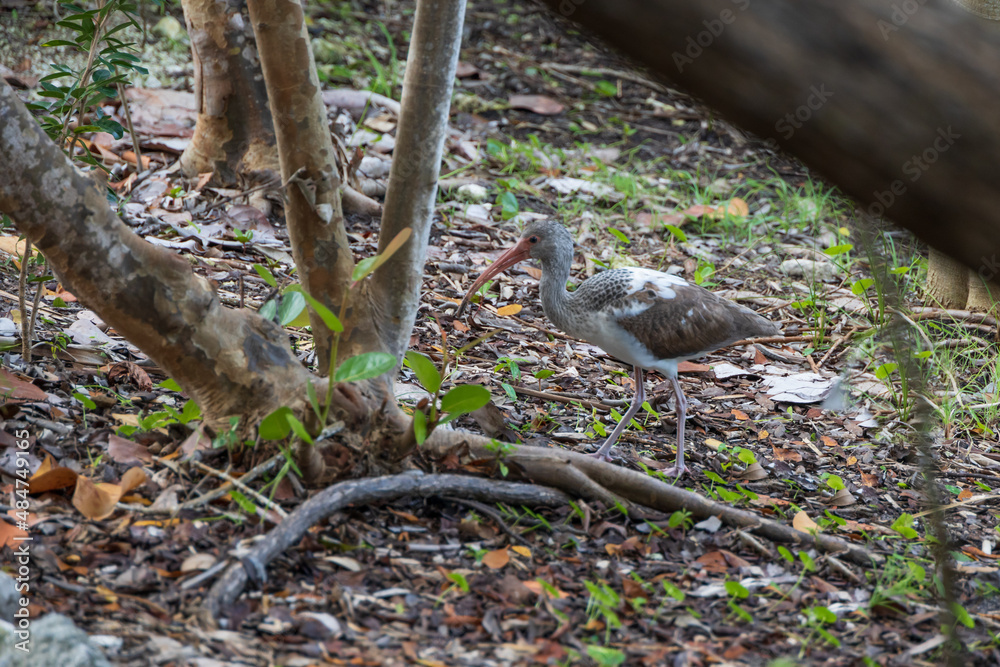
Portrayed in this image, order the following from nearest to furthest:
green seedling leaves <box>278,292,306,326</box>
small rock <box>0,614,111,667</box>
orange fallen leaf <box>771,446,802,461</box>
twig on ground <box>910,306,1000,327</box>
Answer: small rock <box>0,614,111,667</box> → green seedling leaves <box>278,292,306,326</box> → orange fallen leaf <box>771,446,802,461</box> → twig on ground <box>910,306,1000,327</box>

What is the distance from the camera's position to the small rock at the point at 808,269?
6.21 m

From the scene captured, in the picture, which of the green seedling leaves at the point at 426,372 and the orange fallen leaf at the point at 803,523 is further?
the orange fallen leaf at the point at 803,523

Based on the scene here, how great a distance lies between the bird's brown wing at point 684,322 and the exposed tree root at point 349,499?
125 centimetres

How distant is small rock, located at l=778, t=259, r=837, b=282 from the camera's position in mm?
6207

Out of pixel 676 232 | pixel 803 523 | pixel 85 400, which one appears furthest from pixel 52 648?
pixel 676 232

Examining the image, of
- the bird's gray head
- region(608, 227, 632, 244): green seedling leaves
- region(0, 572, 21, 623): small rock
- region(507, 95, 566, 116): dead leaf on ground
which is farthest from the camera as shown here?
region(507, 95, 566, 116): dead leaf on ground

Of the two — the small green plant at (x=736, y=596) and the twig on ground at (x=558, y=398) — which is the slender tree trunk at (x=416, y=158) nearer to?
the twig on ground at (x=558, y=398)

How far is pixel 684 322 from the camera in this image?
165 inches

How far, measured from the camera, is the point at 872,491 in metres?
3.77

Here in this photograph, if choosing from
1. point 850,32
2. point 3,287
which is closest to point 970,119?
point 850,32

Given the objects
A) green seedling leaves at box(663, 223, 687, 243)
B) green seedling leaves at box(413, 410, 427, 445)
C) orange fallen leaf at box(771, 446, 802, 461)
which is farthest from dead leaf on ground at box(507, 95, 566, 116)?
green seedling leaves at box(413, 410, 427, 445)

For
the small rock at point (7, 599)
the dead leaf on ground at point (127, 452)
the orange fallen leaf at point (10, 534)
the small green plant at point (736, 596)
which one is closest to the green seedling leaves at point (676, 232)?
the small green plant at point (736, 596)

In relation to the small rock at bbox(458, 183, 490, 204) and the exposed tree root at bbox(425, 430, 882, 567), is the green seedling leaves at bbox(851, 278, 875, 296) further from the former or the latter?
the small rock at bbox(458, 183, 490, 204)

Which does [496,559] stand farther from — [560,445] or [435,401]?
[560,445]
